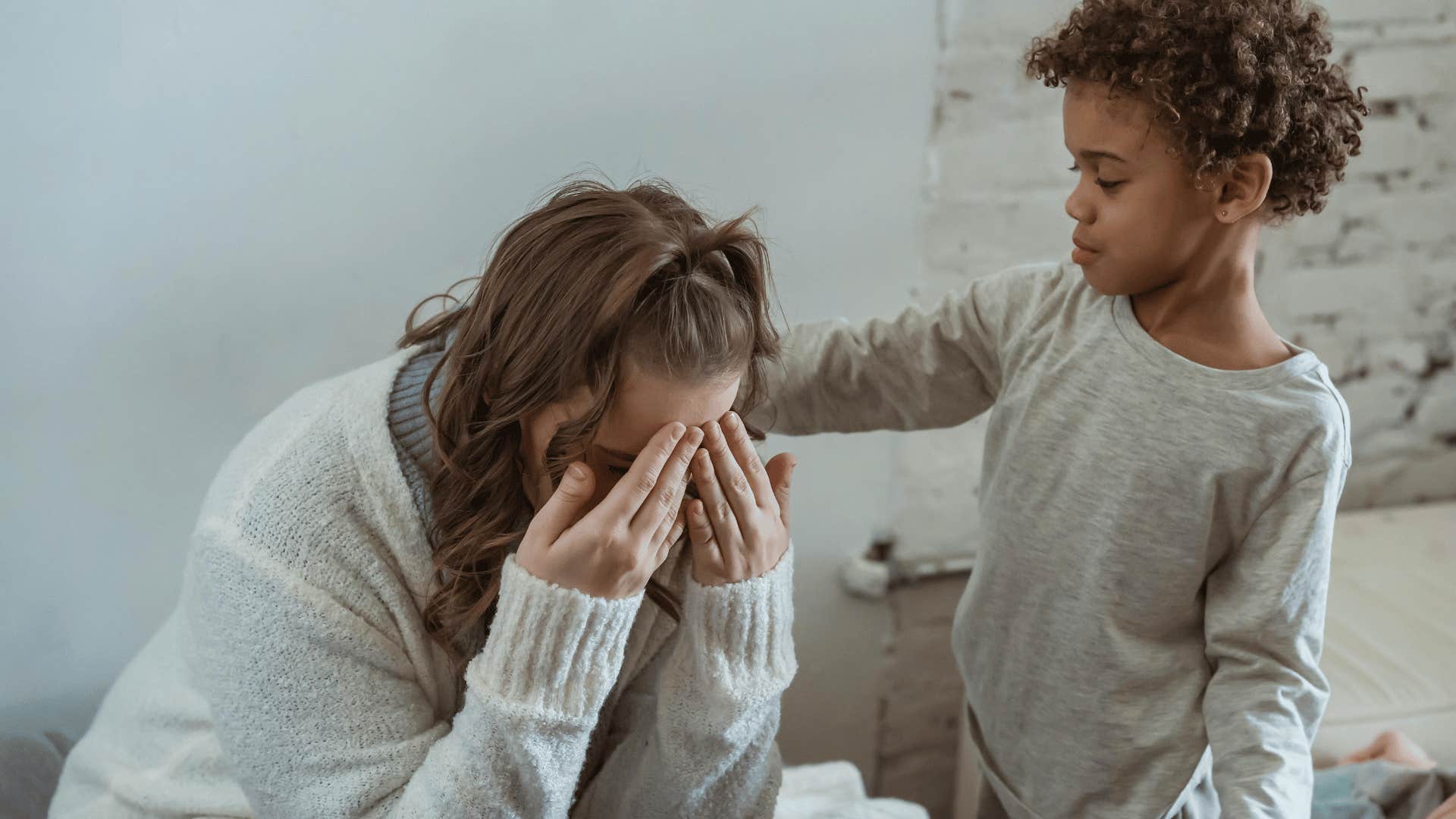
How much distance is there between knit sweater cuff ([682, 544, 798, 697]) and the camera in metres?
0.94

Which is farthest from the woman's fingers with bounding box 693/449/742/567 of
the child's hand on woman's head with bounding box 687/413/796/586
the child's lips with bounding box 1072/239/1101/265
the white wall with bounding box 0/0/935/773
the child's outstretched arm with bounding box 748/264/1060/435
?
the white wall with bounding box 0/0/935/773

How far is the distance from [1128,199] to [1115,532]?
275 mm

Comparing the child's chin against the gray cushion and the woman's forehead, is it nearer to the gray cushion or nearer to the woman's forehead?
the woman's forehead

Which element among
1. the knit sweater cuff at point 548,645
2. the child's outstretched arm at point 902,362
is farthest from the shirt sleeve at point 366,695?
the child's outstretched arm at point 902,362

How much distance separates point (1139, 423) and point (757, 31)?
603mm

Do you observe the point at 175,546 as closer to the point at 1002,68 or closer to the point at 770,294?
the point at 770,294

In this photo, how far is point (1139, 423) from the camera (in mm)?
975

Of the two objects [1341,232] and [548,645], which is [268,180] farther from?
[1341,232]

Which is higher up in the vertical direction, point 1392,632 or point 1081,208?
point 1081,208

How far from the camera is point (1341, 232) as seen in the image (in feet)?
5.33

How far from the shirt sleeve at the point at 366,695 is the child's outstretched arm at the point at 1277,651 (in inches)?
19.0

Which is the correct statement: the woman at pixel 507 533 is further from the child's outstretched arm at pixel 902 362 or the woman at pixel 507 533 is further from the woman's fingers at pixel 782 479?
the child's outstretched arm at pixel 902 362

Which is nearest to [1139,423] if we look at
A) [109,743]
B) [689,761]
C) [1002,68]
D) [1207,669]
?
[1207,669]

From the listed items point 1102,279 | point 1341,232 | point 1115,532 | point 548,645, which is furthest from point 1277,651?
point 1341,232
